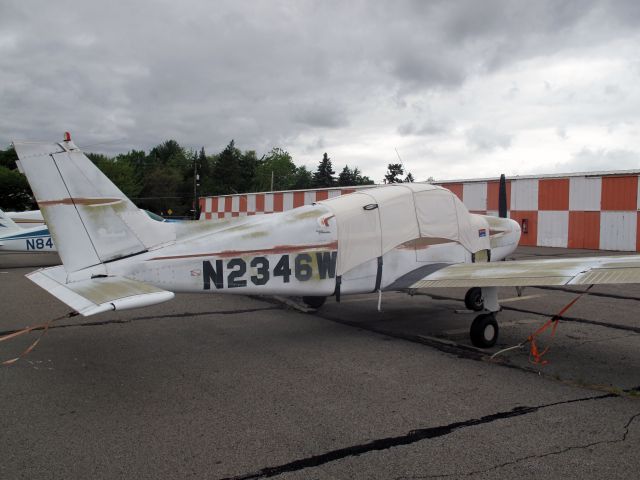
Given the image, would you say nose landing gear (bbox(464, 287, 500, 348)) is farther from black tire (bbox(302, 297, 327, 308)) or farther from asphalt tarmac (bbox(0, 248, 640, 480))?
black tire (bbox(302, 297, 327, 308))

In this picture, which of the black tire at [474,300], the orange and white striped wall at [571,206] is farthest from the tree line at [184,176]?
the black tire at [474,300]

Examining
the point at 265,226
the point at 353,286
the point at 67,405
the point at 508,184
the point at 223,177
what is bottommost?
the point at 67,405

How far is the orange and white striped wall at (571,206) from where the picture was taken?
62.2 ft

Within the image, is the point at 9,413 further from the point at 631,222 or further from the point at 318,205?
the point at 631,222

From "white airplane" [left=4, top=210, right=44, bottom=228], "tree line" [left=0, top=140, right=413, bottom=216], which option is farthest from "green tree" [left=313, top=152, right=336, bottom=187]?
"white airplane" [left=4, top=210, right=44, bottom=228]

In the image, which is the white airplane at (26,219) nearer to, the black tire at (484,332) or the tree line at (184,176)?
the black tire at (484,332)

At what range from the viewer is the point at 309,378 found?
507 cm

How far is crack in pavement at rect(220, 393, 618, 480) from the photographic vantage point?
3.17 metres

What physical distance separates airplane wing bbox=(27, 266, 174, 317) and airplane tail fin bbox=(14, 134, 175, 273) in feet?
0.95

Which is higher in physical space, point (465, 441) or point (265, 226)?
point (265, 226)

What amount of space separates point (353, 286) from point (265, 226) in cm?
149

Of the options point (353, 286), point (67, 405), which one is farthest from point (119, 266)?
point (353, 286)

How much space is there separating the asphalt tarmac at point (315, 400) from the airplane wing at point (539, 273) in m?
0.87

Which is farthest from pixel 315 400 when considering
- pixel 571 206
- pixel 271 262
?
pixel 571 206
